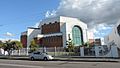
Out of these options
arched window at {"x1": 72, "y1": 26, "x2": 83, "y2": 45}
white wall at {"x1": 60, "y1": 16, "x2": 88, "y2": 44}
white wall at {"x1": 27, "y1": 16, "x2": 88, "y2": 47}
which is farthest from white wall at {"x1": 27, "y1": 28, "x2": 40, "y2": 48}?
arched window at {"x1": 72, "y1": 26, "x2": 83, "y2": 45}

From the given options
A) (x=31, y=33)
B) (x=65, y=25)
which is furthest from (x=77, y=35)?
(x=31, y=33)

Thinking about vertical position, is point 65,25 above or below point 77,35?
above

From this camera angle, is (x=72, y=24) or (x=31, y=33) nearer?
(x=72, y=24)

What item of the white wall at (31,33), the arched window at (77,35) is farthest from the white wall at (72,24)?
the white wall at (31,33)

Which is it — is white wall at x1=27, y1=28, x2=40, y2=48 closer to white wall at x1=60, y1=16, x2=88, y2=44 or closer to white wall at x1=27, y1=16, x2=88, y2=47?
white wall at x1=27, y1=16, x2=88, y2=47

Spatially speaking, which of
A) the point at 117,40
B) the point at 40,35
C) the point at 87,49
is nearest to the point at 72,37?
the point at 40,35

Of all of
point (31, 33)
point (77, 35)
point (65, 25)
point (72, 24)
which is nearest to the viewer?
point (65, 25)

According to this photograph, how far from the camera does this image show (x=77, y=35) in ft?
287

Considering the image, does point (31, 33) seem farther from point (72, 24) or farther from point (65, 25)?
point (72, 24)

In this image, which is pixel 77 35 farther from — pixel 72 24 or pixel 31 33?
pixel 31 33

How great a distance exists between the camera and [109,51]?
1613 inches

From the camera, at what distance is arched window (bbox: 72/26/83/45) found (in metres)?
86.4

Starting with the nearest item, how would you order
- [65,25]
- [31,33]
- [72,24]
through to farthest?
[65,25]
[72,24]
[31,33]

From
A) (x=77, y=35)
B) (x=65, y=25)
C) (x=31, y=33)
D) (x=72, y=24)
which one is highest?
(x=72, y=24)
